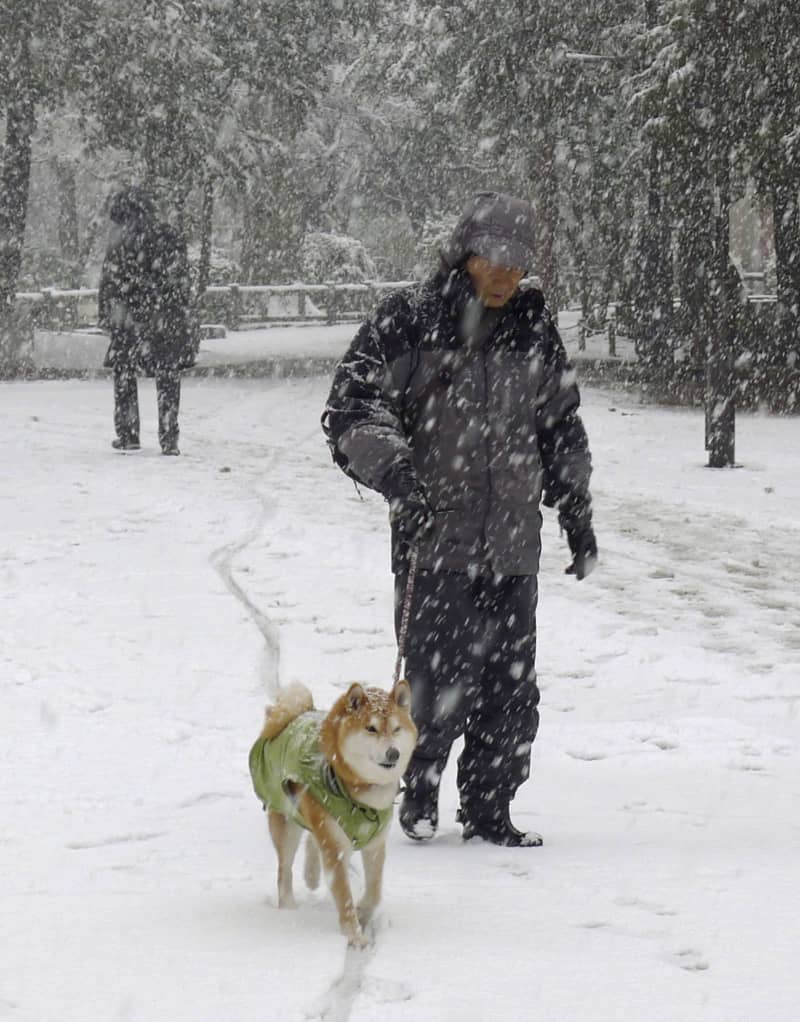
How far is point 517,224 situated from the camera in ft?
15.4

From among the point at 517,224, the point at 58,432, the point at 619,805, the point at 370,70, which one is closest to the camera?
the point at 517,224

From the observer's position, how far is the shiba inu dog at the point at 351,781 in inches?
154

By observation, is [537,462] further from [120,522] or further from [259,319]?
[259,319]

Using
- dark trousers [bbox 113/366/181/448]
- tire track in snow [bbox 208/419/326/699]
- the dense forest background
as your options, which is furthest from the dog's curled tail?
the dense forest background

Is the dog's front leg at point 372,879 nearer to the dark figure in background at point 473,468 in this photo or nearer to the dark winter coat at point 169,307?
the dark figure in background at point 473,468

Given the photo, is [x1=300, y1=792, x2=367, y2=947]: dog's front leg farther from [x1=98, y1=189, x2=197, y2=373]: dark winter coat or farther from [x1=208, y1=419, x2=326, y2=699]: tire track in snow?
[x1=98, y1=189, x2=197, y2=373]: dark winter coat

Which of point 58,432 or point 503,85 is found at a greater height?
point 503,85

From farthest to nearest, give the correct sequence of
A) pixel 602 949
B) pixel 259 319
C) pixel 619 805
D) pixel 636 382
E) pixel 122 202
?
1. pixel 259 319
2. pixel 636 382
3. pixel 122 202
4. pixel 619 805
5. pixel 602 949

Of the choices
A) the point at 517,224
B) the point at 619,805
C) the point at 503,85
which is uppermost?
the point at 503,85

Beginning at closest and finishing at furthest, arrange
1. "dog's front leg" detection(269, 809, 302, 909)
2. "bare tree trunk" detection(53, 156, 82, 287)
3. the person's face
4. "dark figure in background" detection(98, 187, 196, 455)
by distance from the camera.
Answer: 1. "dog's front leg" detection(269, 809, 302, 909)
2. the person's face
3. "dark figure in background" detection(98, 187, 196, 455)
4. "bare tree trunk" detection(53, 156, 82, 287)

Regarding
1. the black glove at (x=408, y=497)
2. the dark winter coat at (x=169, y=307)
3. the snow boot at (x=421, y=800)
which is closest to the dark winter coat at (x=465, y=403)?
the black glove at (x=408, y=497)

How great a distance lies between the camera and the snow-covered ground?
364 centimetres

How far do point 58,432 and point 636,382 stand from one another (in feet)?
33.0

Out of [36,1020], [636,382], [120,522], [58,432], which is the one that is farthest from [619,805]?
[636,382]
